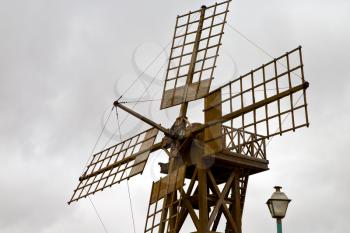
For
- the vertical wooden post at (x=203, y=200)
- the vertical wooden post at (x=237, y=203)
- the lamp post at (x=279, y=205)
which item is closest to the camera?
the lamp post at (x=279, y=205)

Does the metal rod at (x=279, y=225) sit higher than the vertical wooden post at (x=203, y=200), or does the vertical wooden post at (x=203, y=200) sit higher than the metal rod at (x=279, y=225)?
the vertical wooden post at (x=203, y=200)

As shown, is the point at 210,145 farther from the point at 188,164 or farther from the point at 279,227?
the point at 279,227

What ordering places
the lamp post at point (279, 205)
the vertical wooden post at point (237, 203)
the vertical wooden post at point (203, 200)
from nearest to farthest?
the lamp post at point (279, 205)
the vertical wooden post at point (203, 200)
the vertical wooden post at point (237, 203)

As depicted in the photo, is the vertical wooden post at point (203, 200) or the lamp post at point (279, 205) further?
the vertical wooden post at point (203, 200)

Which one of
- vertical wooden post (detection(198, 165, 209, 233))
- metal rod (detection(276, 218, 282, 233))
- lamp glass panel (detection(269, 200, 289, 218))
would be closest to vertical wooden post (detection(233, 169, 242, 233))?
vertical wooden post (detection(198, 165, 209, 233))

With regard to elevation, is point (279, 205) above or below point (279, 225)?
above

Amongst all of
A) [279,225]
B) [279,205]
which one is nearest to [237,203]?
[279,225]

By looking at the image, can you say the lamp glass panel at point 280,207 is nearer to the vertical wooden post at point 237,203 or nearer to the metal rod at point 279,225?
the metal rod at point 279,225

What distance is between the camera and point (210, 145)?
47.8 feet

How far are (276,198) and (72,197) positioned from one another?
11.6 m

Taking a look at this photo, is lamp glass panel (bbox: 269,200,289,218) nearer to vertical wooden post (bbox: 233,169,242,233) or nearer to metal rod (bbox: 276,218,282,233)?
metal rod (bbox: 276,218,282,233)

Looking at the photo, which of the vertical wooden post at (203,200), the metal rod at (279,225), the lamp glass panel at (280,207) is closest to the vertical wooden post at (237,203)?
the vertical wooden post at (203,200)

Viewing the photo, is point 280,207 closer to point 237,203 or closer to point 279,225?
point 279,225

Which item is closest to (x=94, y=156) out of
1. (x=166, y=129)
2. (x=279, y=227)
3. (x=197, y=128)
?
(x=166, y=129)
